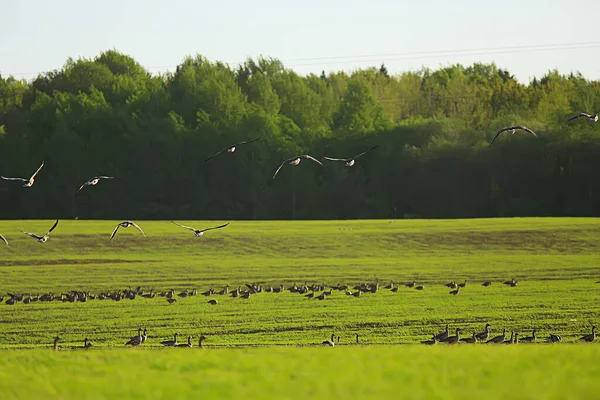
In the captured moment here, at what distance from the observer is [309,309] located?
37312 mm

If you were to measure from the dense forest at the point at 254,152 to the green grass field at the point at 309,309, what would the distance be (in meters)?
30.2

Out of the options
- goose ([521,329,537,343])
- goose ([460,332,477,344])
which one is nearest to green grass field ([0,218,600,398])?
goose ([460,332,477,344])

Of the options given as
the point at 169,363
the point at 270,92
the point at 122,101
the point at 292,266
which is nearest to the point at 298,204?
the point at 270,92

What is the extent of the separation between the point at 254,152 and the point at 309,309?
82.2 meters

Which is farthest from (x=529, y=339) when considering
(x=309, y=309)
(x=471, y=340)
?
(x=309, y=309)

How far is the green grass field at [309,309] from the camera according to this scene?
696 inches

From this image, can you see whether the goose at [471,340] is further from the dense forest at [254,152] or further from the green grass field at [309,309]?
the dense forest at [254,152]

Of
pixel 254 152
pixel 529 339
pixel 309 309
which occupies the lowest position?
pixel 309 309

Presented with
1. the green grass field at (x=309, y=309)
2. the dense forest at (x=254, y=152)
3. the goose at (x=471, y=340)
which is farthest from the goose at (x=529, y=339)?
the dense forest at (x=254, y=152)

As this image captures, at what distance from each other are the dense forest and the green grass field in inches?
1190

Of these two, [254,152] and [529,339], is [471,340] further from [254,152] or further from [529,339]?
[254,152]

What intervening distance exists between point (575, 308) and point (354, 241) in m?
29.1

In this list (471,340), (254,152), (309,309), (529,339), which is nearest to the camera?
(471,340)

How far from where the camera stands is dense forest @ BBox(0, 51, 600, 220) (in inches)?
4208
